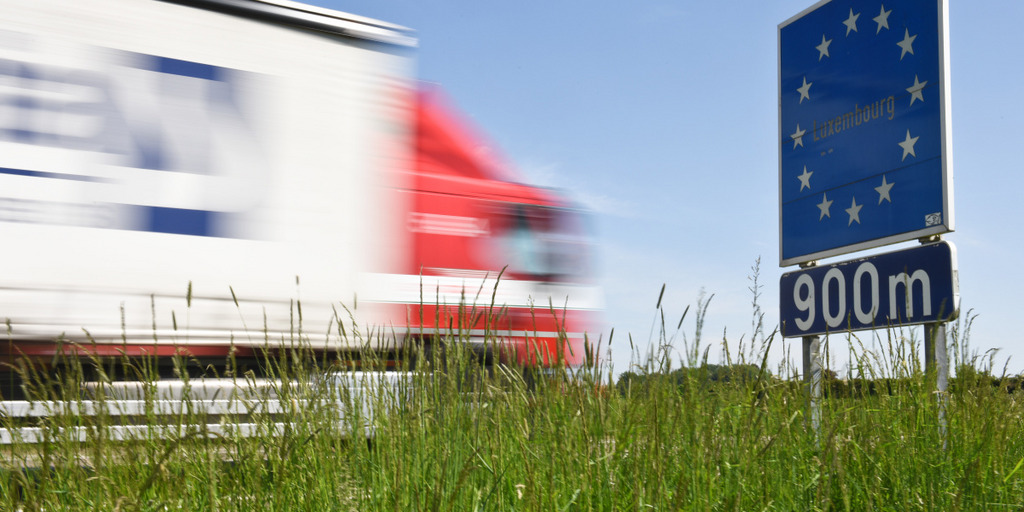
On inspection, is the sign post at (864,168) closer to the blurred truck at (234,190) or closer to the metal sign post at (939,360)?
the metal sign post at (939,360)

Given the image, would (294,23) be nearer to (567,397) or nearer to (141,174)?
(141,174)

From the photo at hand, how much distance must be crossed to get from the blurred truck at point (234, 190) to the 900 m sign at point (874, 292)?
160cm

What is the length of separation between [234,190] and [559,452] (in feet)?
11.2

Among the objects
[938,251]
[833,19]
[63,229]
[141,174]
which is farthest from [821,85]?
[63,229]

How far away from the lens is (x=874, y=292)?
3.71 metres

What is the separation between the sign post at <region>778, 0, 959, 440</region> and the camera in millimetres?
3512

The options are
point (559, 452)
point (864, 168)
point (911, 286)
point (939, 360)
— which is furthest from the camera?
point (864, 168)

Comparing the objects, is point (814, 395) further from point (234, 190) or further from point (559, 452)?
point (234, 190)

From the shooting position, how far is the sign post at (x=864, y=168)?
351cm

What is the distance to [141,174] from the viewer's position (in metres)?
4.66

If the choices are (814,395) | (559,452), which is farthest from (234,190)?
(814,395)

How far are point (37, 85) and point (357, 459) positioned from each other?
3393 mm

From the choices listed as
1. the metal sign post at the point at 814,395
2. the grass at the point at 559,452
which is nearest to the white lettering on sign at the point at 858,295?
the metal sign post at the point at 814,395

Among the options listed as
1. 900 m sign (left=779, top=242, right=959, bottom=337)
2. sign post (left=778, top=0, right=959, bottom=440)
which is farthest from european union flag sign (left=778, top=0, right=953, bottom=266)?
900 m sign (left=779, top=242, right=959, bottom=337)
